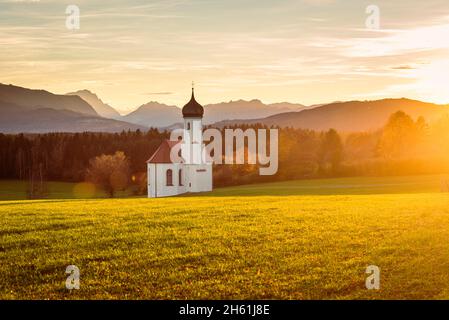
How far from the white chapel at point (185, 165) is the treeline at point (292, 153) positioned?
49.0ft

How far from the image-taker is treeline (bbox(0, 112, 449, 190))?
357 ft

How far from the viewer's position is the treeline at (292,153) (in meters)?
109

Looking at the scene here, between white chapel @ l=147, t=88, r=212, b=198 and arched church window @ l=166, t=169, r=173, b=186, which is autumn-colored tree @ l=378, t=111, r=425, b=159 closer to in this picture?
white chapel @ l=147, t=88, r=212, b=198

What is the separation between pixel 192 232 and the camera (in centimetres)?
2297

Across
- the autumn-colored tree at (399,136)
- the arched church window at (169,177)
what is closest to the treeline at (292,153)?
the autumn-colored tree at (399,136)

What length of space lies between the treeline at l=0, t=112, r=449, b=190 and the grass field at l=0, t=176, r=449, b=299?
269 ft

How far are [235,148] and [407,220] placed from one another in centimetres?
10336

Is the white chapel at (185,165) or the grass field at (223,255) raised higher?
the white chapel at (185,165)

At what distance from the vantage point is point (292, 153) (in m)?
142

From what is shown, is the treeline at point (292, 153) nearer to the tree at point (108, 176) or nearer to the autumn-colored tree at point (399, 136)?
the autumn-colored tree at point (399, 136)

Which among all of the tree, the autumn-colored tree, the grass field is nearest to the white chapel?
the tree
